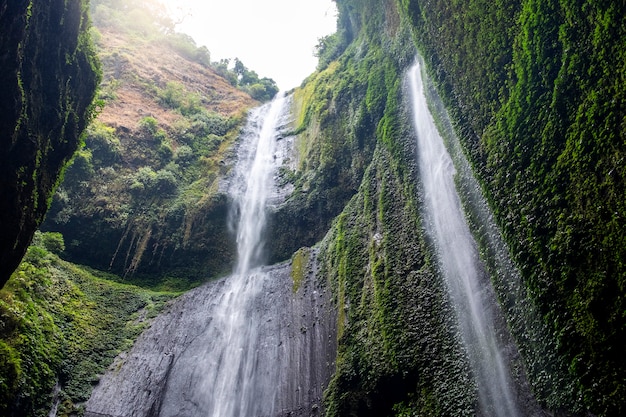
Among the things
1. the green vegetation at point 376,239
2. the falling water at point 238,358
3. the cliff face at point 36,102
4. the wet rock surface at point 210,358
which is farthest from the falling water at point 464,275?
the cliff face at point 36,102

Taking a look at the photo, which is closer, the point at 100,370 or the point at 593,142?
the point at 593,142

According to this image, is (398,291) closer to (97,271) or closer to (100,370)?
(100,370)

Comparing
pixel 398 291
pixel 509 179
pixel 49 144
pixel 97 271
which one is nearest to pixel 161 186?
pixel 97 271

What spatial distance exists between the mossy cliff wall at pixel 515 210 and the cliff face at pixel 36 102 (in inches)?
304

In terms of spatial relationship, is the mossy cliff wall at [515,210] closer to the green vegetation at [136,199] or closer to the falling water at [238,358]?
the falling water at [238,358]

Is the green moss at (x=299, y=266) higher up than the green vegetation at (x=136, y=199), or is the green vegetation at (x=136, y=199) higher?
the green vegetation at (x=136, y=199)

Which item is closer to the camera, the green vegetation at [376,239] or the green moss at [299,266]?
the green vegetation at [376,239]

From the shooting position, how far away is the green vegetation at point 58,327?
34.0ft

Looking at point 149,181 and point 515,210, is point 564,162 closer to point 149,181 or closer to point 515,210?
point 515,210

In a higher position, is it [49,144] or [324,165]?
[324,165]

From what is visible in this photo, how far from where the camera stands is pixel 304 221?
17.8m

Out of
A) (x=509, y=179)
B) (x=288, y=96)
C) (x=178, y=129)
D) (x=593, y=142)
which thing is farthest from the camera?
(x=288, y=96)


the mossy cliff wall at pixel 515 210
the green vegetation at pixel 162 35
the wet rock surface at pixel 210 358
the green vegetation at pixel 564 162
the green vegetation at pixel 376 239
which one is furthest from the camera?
the green vegetation at pixel 162 35

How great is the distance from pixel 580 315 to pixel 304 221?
12.6 meters
